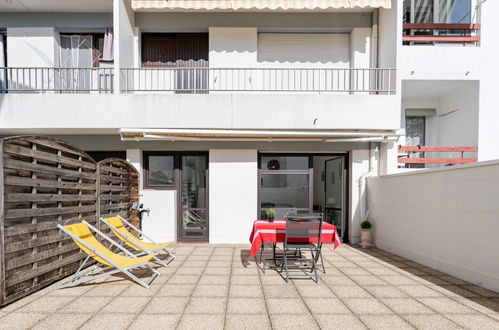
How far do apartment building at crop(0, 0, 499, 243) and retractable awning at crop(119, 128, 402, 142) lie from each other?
4 cm

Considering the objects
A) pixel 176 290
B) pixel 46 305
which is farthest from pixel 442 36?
pixel 46 305

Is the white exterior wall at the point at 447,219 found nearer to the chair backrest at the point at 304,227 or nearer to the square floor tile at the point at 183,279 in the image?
the chair backrest at the point at 304,227

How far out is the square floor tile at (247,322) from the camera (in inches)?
116

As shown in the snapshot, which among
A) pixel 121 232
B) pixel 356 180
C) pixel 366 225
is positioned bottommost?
pixel 366 225

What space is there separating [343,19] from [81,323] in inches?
349

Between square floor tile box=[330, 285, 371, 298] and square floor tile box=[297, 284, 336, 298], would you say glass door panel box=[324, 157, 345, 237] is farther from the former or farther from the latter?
square floor tile box=[297, 284, 336, 298]

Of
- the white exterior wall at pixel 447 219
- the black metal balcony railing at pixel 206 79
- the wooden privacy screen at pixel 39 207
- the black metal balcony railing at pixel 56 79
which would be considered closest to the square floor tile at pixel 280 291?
the white exterior wall at pixel 447 219

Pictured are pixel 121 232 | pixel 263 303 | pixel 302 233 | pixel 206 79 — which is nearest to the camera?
pixel 263 303

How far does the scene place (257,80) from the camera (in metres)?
7.56

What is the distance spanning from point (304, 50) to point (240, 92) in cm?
235

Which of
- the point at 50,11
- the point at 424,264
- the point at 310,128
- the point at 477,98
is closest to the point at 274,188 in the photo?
the point at 310,128

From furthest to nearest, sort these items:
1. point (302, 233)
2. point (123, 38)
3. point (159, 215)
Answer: point (159, 215)
point (123, 38)
point (302, 233)

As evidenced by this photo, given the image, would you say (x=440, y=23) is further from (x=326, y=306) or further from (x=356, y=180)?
(x=326, y=306)

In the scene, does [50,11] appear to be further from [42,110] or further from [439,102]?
[439,102]
